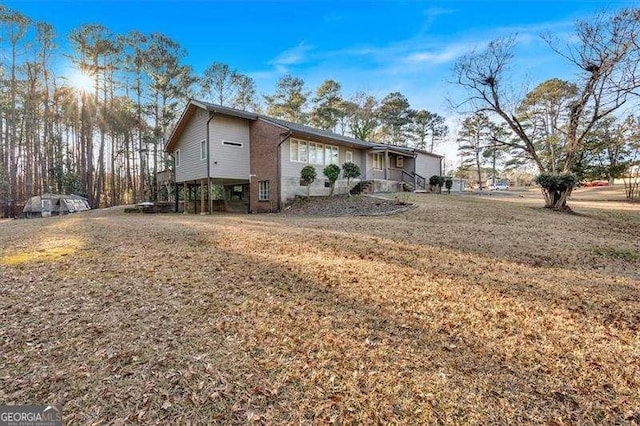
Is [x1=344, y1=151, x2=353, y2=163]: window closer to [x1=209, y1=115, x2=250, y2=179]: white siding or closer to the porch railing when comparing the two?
the porch railing

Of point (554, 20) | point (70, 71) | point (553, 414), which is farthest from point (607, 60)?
point (70, 71)

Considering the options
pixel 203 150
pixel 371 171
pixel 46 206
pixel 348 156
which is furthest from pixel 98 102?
pixel 371 171

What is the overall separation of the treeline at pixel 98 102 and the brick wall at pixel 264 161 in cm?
1749

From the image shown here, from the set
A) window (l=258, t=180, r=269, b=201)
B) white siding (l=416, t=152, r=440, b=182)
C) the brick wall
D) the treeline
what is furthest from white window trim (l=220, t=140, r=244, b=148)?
the treeline

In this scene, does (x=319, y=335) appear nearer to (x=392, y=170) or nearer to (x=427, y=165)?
(x=392, y=170)

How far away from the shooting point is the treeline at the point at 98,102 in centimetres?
2633

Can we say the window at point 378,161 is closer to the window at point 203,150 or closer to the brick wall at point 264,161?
the brick wall at point 264,161

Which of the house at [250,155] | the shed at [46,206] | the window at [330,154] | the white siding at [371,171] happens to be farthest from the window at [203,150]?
the shed at [46,206]

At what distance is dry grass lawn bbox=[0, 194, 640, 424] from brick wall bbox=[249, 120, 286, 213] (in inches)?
432

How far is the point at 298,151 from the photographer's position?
18.8m

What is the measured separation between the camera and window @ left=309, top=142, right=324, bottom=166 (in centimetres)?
1958

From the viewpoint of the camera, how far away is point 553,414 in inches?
103

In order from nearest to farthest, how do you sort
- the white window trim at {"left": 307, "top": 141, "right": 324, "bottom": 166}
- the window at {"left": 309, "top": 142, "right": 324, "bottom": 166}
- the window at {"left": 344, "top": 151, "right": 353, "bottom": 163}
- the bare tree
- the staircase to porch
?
the bare tree < the white window trim at {"left": 307, "top": 141, "right": 324, "bottom": 166} < the window at {"left": 309, "top": 142, "right": 324, "bottom": 166} < the staircase to porch < the window at {"left": 344, "top": 151, "right": 353, "bottom": 163}

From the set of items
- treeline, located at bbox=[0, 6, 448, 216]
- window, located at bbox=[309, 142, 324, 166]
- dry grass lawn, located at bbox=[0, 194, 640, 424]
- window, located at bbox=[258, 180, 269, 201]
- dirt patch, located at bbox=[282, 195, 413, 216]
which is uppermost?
treeline, located at bbox=[0, 6, 448, 216]
